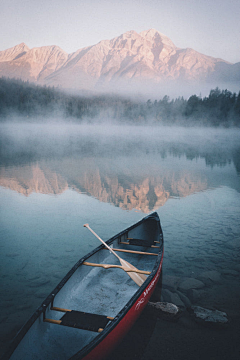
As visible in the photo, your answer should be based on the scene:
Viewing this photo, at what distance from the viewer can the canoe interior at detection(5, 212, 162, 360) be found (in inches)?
187

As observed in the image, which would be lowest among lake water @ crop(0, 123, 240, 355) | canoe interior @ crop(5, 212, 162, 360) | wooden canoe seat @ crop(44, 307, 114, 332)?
lake water @ crop(0, 123, 240, 355)

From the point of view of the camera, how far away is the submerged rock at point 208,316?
6262 mm

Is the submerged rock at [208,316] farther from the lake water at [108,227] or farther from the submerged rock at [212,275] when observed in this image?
the submerged rock at [212,275]

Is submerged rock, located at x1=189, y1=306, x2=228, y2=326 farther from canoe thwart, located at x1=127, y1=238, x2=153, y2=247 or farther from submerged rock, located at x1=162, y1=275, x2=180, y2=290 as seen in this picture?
canoe thwart, located at x1=127, y1=238, x2=153, y2=247

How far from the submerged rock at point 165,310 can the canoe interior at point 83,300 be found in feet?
2.09

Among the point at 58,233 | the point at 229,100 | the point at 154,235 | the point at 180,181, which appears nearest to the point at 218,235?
the point at 154,235

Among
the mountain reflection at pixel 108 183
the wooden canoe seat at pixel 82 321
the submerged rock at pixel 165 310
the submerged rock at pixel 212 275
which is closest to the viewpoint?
the wooden canoe seat at pixel 82 321

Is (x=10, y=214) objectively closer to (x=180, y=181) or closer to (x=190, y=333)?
(x=190, y=333)

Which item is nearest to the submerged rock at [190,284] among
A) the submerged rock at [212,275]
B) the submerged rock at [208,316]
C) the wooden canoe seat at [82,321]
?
the submerged rock at [212,275]

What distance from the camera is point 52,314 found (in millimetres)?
5504

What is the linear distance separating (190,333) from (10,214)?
1179 centimetres

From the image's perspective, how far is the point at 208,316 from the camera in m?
6.41

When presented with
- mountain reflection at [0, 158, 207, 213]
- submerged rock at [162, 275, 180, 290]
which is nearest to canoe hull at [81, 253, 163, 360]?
submerged rock at [162, 275, 180, 290]

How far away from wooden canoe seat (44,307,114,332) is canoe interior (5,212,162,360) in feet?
1.08
